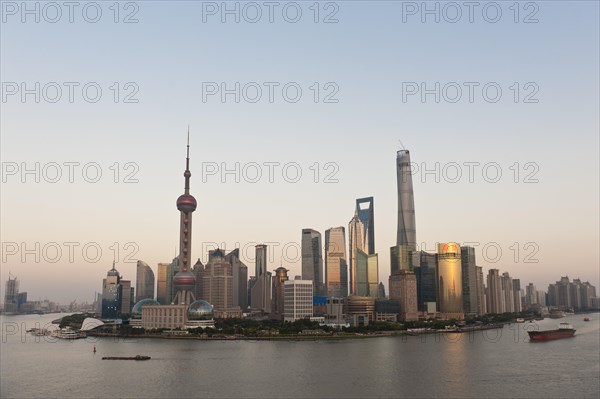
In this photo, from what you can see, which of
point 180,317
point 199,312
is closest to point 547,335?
point 199,312

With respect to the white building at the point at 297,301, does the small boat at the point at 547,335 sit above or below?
below

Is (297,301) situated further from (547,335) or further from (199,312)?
(547,335)

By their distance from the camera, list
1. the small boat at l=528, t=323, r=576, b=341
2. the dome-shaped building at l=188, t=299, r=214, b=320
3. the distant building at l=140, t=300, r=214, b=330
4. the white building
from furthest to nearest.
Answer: the white building → the dome-shaped building at l=188, t=299, r=214, b=320 → the distant building at l=140, t=300, r=214, b=330 → the small boat at l=528, t=323, r=576, b=341

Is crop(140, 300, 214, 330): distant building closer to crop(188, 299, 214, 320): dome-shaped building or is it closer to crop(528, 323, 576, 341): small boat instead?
crop(188, 299, 214, 320): dome-shaped building

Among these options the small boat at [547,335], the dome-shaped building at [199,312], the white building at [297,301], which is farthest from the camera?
the white building at [297,301]

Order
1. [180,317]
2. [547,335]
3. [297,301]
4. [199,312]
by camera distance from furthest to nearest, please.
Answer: [297,301] → [180,317] → [199,312] → [547,335]

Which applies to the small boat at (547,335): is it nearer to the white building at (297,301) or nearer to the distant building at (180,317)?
the distant building at (180,317)

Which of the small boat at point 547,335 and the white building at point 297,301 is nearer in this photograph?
the small boat at point 547,335

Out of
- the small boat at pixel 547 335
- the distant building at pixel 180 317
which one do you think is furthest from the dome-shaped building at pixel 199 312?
the small boat at pixel 547 335

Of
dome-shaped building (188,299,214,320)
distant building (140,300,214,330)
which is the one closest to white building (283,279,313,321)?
distant building (140,300,214,330)
